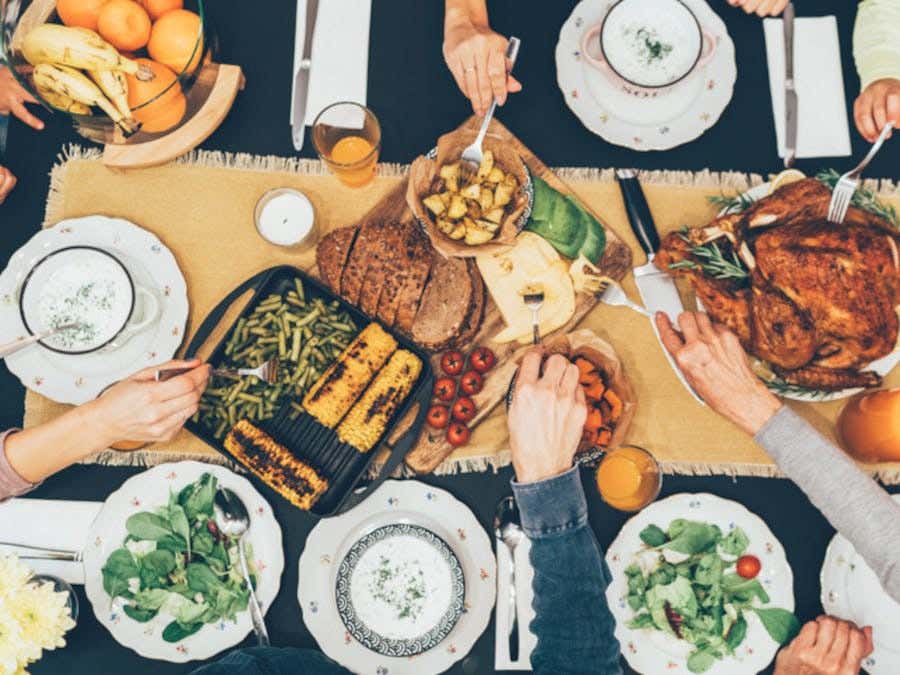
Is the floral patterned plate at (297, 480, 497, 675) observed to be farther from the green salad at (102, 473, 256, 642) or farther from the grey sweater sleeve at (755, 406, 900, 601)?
the grey sweater sleeve at (755, 406, 900, 601)

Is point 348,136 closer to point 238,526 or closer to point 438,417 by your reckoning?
point 438,417

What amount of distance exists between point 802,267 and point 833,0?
0.96 m

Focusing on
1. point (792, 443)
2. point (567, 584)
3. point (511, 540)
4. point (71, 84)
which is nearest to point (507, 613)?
point (511, 540)

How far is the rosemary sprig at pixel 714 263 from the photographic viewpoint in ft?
6.39

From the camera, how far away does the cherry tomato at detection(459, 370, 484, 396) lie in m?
2.06

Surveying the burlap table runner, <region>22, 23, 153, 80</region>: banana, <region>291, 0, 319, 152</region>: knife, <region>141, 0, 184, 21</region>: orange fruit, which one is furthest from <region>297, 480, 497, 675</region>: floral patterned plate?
<region>141, 0, 184, 21</region>: orange fruit

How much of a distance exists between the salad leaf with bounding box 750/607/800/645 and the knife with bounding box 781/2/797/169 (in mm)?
1269

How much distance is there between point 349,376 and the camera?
2025mm

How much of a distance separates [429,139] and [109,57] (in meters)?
0.90

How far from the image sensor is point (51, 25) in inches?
70.2

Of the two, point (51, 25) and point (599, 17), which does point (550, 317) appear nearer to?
point (599, 17)

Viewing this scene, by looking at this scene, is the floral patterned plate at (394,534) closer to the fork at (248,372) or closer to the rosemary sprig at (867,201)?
the fork at (248,372)

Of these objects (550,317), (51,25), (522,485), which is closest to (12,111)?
(51,25)

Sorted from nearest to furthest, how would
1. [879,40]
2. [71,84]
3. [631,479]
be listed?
[71,84], [631,479], [879,40]
